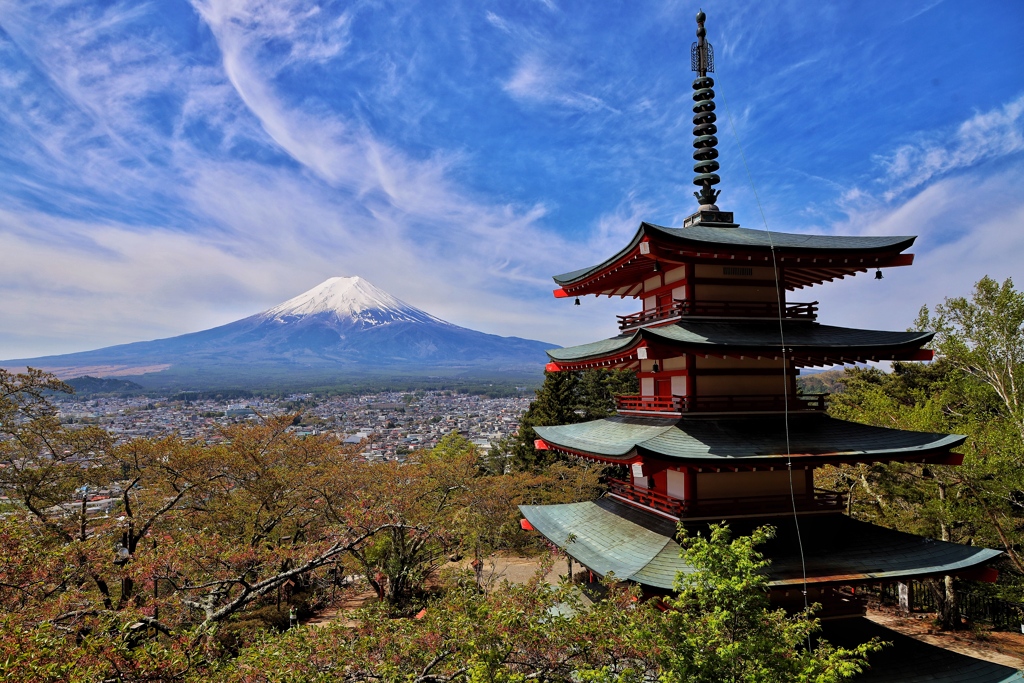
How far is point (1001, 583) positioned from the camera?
1284 centimetres

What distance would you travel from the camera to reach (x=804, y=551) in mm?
7688

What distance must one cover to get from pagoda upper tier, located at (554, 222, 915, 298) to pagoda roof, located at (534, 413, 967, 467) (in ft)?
8.79

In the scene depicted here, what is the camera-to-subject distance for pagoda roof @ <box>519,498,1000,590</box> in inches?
278

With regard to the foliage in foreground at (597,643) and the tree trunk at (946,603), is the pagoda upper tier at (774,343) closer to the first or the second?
the foliage in foreground at (597,643)

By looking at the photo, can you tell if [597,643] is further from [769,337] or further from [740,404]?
[769,337]

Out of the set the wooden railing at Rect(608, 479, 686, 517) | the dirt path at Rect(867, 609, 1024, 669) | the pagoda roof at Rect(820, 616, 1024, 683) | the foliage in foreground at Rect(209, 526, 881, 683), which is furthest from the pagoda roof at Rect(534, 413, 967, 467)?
the dirt path at Rect(867, 609, 1024, 669)

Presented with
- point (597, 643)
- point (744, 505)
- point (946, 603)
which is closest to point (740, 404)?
point (744, 505)

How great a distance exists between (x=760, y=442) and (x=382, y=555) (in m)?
15.3

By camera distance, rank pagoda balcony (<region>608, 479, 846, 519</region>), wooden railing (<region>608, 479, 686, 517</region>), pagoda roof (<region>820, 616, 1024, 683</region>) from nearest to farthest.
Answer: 1. pagoda roof (<region>820, 616, 1024, 683</region>)
2. pagoda balcony (<region>608, 479, 846, 519</region>)
3. wooden railing (<region>608, 479, 686, 517</region>)

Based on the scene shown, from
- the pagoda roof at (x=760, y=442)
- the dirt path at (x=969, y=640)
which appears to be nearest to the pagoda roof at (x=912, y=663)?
the pagoda roof at (x=760, y=442)

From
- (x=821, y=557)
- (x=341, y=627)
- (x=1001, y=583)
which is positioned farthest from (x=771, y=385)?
(x=1001, y=583)

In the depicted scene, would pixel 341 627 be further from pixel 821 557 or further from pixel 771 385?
pixel 771 385

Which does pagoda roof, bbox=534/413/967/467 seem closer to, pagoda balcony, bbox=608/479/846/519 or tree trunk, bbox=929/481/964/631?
pagoda balcony, bbox=608/479/846/519

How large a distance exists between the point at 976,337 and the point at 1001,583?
7.09 metres
